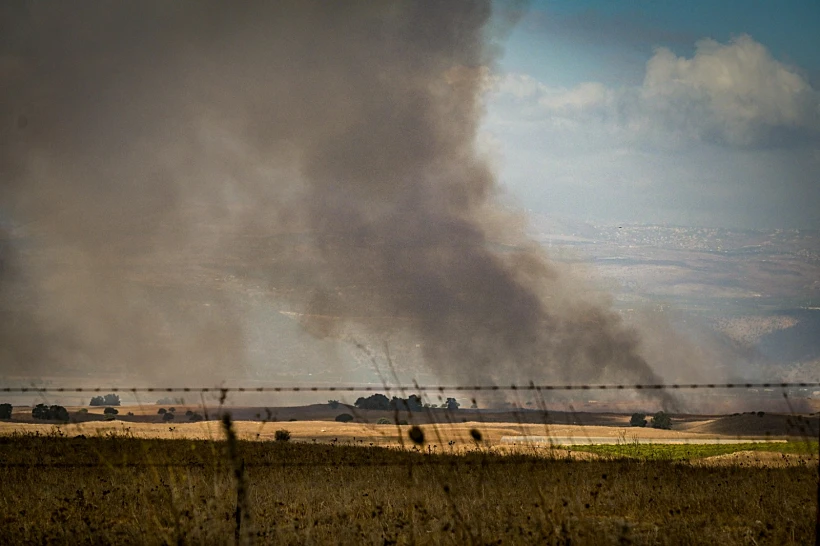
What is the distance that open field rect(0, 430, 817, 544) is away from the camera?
1426 centimetres

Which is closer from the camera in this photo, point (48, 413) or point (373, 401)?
point (48, 413)

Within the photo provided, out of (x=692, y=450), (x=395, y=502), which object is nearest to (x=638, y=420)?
(x=692, y=450)

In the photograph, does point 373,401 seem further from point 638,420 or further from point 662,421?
point 662,421

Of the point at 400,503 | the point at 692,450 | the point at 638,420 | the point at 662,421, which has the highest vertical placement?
Answer: the point at 638,420

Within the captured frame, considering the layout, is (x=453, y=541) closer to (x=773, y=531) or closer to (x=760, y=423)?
(x=773, y=531)

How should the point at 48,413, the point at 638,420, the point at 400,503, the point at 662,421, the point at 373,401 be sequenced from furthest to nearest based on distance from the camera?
the point at 373,401, the point at 638,420, the point at 662,421, the point at 48,413, the point at 400,503

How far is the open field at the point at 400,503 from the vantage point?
14258 mm

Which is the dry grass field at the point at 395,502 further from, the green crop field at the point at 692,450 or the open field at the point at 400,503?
the green crop field at the point at 692,450

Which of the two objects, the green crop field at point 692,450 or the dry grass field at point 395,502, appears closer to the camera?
the dry grass field at point 395,502

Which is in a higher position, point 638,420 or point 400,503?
point 638,420

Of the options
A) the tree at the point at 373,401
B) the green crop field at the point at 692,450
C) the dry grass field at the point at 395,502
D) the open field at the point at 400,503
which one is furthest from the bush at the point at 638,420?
the open field at the point at 400,503

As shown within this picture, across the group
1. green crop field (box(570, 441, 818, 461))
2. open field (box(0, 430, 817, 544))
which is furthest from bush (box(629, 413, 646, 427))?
open field (box(0, 430, 817, 544))

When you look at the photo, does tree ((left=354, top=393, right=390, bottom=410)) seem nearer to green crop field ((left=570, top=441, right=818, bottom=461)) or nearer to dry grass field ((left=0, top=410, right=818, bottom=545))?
green crop field ((left=570, top=441, right=818, bottom=461))

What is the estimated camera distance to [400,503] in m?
19.1
